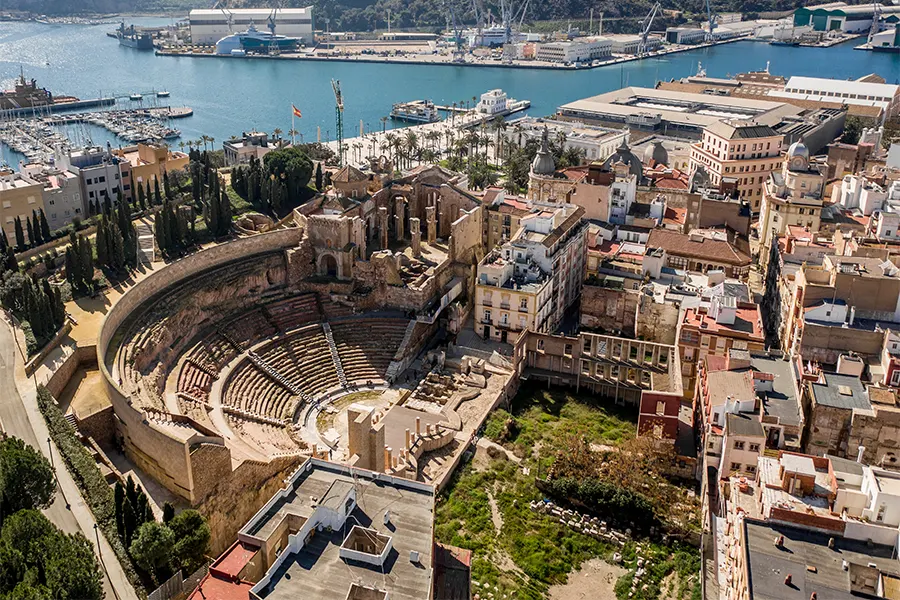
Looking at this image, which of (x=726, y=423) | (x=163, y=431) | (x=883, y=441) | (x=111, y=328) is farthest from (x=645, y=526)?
(x=111, y=328)

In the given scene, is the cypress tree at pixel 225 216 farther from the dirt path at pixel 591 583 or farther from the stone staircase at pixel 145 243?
the dirt path at pixel 591 583

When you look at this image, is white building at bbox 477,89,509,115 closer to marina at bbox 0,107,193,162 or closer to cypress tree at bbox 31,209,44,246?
marina at bbox 0,107,193,162

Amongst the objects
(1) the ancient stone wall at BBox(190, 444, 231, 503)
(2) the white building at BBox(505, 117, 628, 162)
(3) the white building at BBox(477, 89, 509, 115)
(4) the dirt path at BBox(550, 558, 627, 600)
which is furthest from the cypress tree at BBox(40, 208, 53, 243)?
(3) the white building at BBox(477, 89, 509, 115)

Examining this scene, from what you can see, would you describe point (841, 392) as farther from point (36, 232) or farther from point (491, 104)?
point (491, 104)

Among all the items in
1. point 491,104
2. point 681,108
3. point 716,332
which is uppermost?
→ point 681,108

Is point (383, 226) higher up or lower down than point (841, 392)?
higher up

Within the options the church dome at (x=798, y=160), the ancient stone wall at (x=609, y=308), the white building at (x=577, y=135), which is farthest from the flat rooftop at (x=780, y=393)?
the white building at (x=577, y=135)

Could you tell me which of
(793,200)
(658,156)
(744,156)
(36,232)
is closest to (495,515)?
(793,200)
